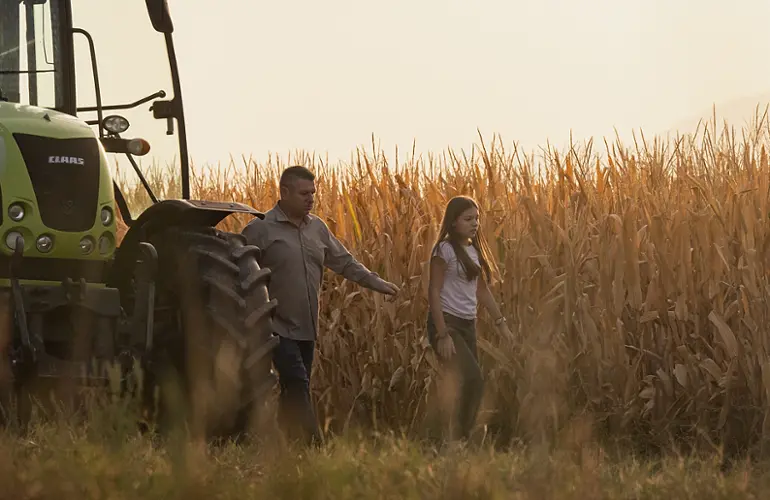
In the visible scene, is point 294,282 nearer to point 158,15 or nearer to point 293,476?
point 158,15

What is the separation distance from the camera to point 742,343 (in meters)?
7.87

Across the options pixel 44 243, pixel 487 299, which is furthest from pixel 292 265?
pixel 44 243

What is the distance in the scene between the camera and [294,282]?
279 inches

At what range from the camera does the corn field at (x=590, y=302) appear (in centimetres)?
792

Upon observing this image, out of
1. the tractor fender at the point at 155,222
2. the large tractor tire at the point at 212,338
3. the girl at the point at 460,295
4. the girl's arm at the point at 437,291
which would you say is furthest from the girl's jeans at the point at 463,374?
the tractor fender at the point at 155,222

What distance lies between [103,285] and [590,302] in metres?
3.40

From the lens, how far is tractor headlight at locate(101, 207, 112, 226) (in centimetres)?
658

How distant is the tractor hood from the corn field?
824 mm

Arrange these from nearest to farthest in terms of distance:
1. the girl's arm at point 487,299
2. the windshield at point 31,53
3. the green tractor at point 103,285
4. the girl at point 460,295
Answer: the green tractor at point 103,285 < the windshield at point 31,53 < the girl at point 460,295 < the girl's arm at point 487,299

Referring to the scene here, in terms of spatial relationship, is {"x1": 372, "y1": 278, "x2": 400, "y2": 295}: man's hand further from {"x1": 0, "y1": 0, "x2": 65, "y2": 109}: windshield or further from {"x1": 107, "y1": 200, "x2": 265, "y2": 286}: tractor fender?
{"x1": 0, "y1": 0, "x2": 65, "y2": 109}: windshield

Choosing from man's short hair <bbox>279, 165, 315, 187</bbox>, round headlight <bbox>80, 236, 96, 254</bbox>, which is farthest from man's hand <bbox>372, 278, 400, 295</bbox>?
round headlight <bbox>80, 236, 96, 254</bbox>

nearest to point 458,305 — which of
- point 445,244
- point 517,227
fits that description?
point 445,244

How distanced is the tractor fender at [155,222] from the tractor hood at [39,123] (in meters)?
0.52

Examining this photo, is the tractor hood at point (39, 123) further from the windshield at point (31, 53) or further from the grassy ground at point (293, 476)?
the grassy ground at point (293, 476)
